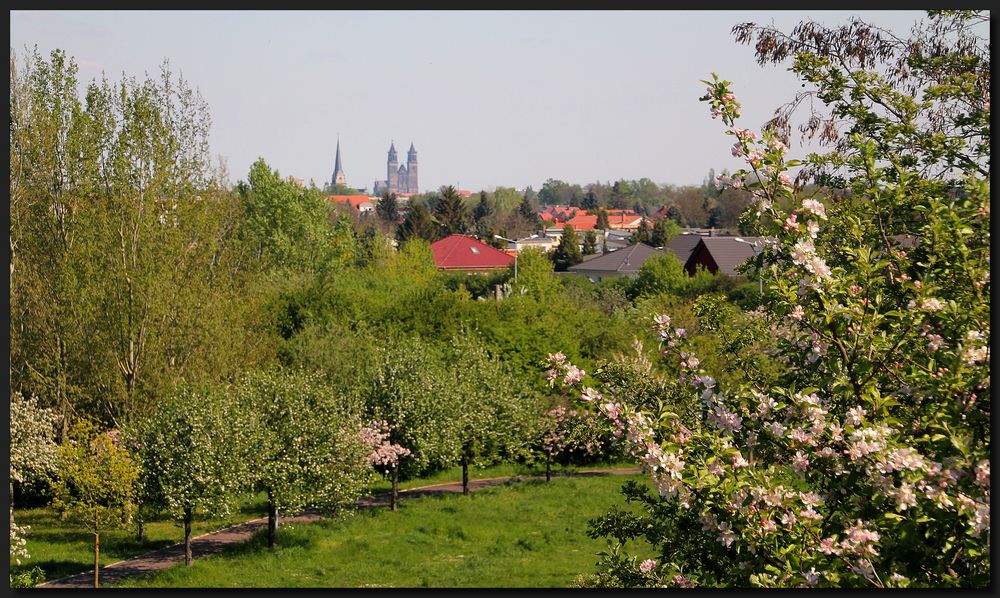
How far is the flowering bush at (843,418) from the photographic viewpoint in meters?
4.91

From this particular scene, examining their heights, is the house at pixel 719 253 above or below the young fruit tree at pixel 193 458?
above

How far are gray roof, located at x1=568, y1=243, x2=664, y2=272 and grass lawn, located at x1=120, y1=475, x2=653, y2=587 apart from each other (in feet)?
162

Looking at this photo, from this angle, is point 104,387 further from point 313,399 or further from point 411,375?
point 411,375

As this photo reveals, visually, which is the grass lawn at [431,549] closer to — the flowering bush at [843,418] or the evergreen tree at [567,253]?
the flowering bush at [843,418]

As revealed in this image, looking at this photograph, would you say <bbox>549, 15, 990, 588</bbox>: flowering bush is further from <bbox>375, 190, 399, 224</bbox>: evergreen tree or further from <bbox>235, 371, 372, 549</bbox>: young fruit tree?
<bbox>375, 190, 399, 224</bbox>: evergreen tree

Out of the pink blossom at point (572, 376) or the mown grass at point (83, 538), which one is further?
the mown grass at point (83, 538)

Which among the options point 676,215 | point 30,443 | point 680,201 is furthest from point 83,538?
point 680,201

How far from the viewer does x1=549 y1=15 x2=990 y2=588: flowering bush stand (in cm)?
491

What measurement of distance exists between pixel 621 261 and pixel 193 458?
197ft

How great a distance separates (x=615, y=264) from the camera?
77562 mm

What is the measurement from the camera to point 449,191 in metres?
101

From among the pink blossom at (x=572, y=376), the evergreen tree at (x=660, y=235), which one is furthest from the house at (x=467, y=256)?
the pink blossom at (x=572, y=376)

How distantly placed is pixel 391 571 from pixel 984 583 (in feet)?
51.8

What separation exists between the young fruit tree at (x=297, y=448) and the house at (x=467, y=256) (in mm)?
59867
